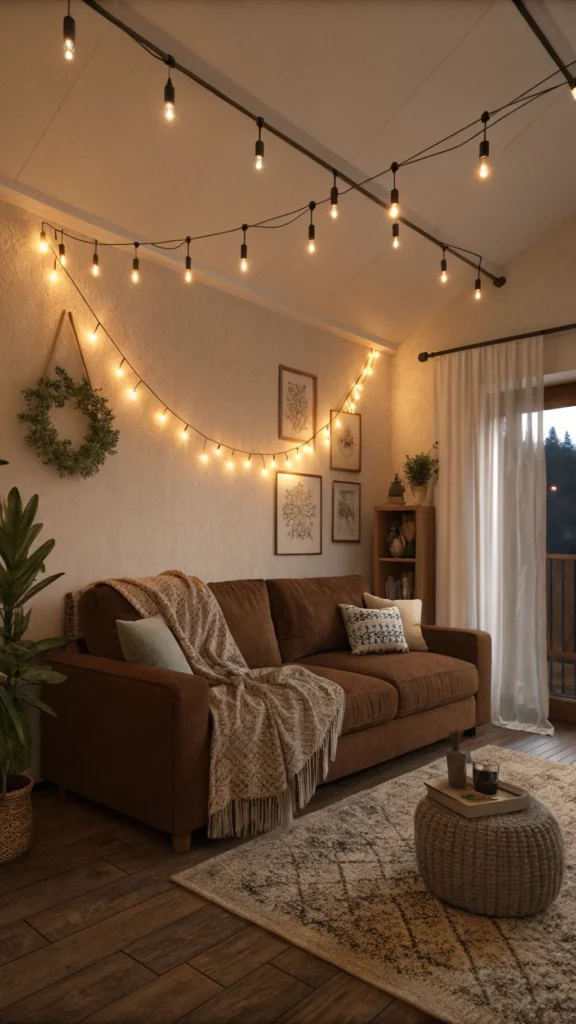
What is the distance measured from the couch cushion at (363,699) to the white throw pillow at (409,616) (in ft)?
2.58

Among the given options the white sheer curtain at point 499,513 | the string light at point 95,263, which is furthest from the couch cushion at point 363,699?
the string light at point 95,263

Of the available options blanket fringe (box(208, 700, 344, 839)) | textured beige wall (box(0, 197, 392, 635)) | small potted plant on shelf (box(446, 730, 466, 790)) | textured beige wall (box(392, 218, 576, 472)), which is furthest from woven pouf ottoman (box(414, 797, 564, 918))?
textured beige wall (box(392, 218, 576, 472))

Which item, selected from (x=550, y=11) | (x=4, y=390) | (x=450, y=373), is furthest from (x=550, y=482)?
(x=4, y=390)

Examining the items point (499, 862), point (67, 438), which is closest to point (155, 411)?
point (67, 438)

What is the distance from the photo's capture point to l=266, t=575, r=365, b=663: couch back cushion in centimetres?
411

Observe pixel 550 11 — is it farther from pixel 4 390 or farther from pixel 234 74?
pixel 4 390

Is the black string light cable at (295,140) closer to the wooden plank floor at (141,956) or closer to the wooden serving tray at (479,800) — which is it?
the wooden serving tray at (479,800)

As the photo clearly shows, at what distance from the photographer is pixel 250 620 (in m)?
3.83

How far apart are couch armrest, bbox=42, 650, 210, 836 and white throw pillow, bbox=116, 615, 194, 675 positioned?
0.26ft

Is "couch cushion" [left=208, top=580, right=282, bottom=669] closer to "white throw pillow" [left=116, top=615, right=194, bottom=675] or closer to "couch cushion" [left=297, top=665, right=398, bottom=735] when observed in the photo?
"couch cushion" [left=297, top=665, right=398, bottom=735]

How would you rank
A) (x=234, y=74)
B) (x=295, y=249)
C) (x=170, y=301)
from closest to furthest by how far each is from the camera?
(x=234, y=74)
(x=170, y=301)
(x=295, y=249)

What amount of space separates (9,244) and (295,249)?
166 cm

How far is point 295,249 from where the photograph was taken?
4.22 metres

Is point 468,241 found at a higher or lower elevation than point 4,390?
higher
